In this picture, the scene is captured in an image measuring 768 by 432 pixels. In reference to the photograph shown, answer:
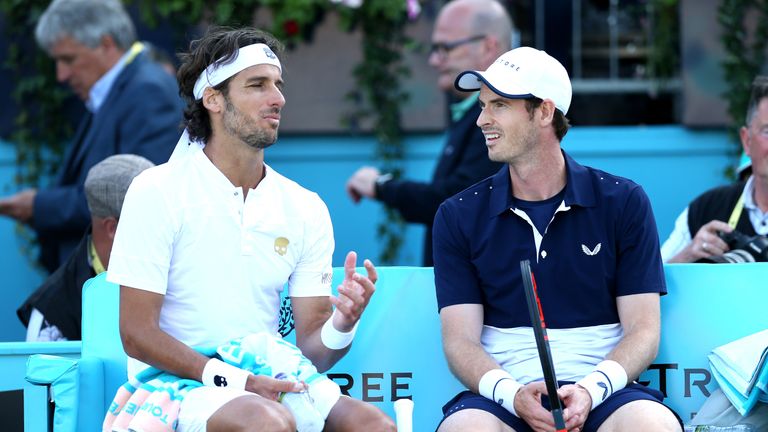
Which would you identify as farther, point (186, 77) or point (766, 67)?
point (766, 67)

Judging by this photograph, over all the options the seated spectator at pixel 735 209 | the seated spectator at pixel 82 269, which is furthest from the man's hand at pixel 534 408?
the seated spectator at pixel 82 269

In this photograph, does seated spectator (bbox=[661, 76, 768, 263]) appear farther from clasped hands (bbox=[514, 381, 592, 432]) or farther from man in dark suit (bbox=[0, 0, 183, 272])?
man in dark suit (bbox=[0, 0, 183, 272])

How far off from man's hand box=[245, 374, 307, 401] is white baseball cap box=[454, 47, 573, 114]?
1233 mm

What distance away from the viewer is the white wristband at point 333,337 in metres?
3.95

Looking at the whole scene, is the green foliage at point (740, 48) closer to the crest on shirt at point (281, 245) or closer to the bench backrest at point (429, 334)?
the bench backrest at point (429, 334)

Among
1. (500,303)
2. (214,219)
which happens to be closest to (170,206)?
(214,219)

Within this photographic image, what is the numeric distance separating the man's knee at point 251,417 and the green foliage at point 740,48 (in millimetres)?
3790

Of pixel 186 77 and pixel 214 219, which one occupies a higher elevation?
pixel 186 77

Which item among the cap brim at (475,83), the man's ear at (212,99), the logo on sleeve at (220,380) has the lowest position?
the logo on sleeve at (220,380)

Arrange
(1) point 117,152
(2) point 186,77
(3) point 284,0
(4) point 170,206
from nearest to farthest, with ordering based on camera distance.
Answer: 1. (4) point 170,206
2. (2) point 186,77
3. (1) point 117,152
4. (3) point 284,0

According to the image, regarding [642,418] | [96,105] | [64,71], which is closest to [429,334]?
→ [642,418]

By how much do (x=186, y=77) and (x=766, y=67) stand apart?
3.58m

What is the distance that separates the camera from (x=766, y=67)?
21.6ft

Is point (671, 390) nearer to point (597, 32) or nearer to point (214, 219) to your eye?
point (214, 219)
